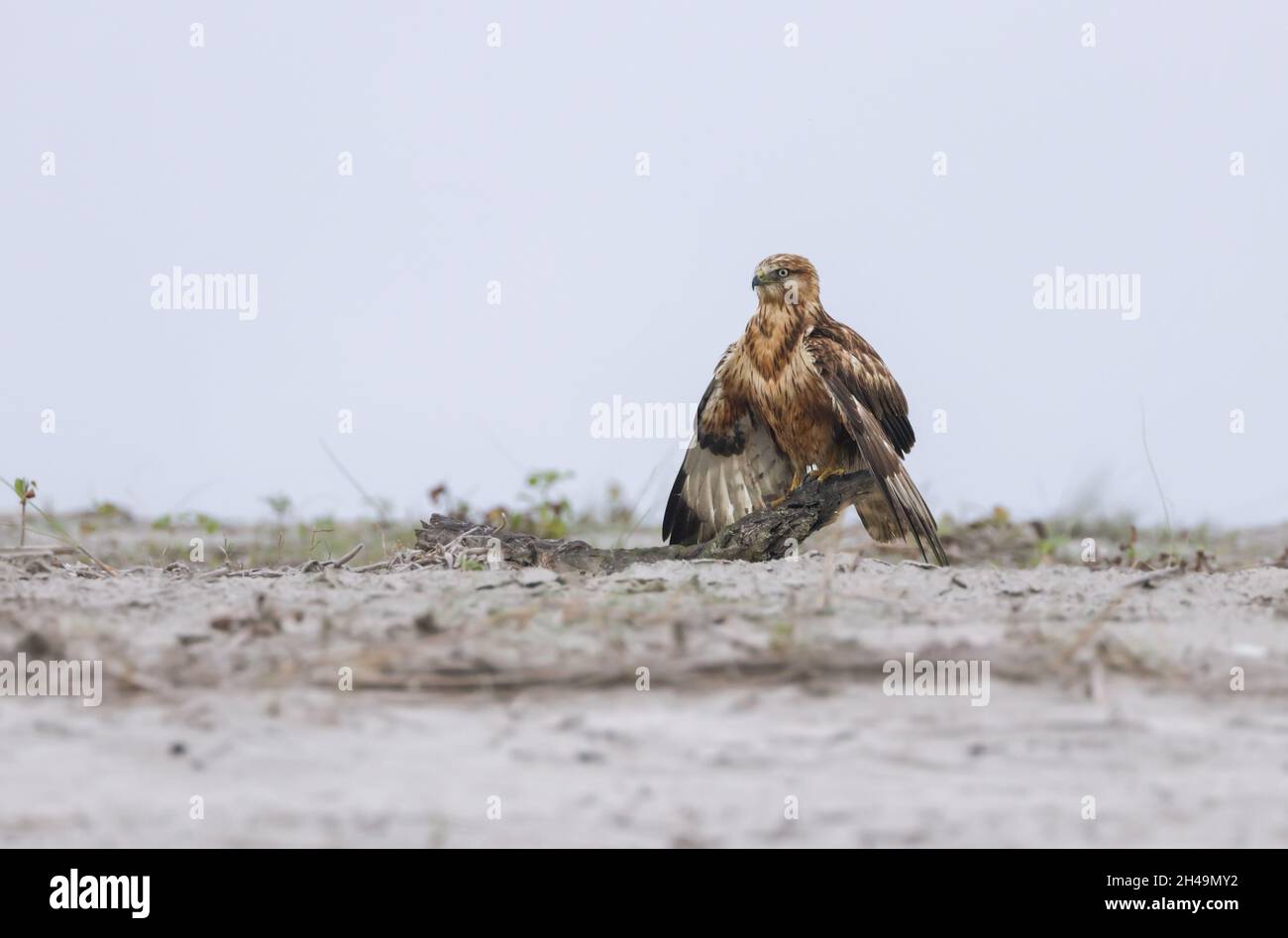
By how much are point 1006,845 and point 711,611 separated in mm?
1391

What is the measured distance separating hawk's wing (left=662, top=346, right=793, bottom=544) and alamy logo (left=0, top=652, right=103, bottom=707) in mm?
3983

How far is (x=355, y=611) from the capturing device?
3.87 meters

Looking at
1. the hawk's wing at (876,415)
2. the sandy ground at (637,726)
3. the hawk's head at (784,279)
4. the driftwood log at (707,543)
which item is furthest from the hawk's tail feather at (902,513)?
the sandy ground at (637,726)

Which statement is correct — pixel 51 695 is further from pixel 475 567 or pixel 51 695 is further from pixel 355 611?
pixel 475 567

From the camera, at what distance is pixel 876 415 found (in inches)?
255

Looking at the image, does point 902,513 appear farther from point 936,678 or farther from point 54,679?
point 54,679

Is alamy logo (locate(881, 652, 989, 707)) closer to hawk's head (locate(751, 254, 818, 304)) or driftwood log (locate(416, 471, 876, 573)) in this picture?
driftwood log (locate(416, 471, 876, 573))

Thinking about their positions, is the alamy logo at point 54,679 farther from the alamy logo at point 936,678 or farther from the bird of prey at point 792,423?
the bird of prey at point 792,423

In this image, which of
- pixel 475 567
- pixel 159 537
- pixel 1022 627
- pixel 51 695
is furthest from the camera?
pixel 159 537

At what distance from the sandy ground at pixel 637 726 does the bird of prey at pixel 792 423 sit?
2.25 meters

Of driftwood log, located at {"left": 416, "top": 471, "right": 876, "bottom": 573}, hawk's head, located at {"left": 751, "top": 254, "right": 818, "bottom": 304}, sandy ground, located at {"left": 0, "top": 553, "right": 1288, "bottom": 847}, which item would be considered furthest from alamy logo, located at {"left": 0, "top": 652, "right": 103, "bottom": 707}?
hawk's head, located at {"left": 751, "top": 254, "right": 818, "bottom": 304}

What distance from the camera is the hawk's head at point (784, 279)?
6.94 m
